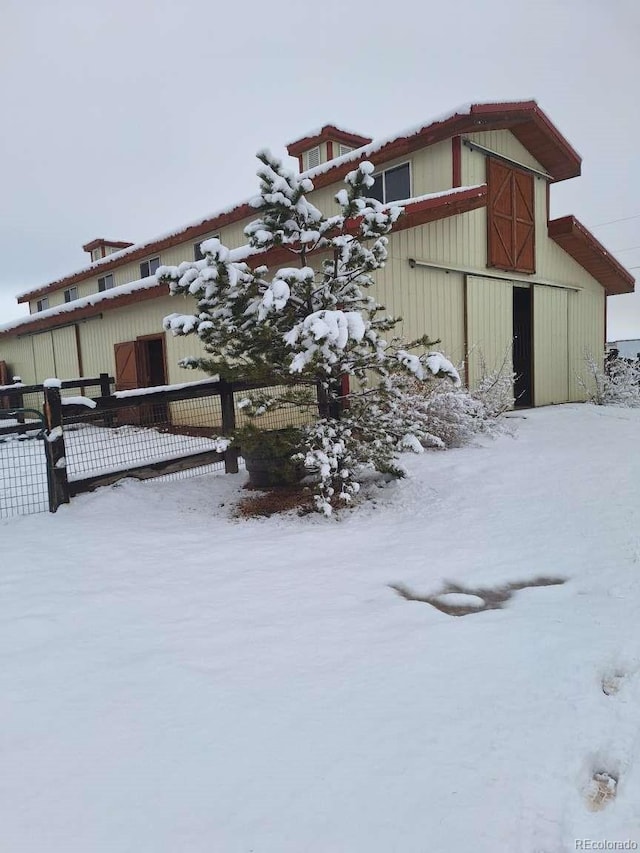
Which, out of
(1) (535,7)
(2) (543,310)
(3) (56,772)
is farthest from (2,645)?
(1) (535,7)

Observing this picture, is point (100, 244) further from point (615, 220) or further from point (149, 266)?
point (615, 220)

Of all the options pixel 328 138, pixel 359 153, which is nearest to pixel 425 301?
pixel 359 153

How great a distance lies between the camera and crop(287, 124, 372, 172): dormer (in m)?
12.1

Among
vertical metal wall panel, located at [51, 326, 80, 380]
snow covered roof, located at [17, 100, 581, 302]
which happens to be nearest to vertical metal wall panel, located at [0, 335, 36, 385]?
vertical metal wall panel, located at [51, 326, 80, 380]

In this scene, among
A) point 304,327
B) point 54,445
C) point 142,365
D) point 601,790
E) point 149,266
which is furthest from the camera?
point 149,266

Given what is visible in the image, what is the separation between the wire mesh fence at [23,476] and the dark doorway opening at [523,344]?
30.3 feet

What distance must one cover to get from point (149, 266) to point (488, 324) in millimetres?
9735

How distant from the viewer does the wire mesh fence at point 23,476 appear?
5.18 meters

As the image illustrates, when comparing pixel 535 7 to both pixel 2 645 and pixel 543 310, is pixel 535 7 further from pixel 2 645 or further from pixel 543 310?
pixel 2 645

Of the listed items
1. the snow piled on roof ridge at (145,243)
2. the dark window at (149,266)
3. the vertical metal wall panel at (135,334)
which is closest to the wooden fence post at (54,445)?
the vertical metal wall panel at (135,334)

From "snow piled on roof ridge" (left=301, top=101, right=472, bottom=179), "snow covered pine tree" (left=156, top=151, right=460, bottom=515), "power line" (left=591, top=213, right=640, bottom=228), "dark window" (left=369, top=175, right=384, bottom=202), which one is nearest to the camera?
"snow covered pine tree" (left=156, top=151, right=460, bottom=515)

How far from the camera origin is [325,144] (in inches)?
480

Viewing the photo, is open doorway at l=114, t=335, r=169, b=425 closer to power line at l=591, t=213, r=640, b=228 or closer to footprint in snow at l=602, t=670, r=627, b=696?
footprint in snow at l=602, t=670, r=627, b=696

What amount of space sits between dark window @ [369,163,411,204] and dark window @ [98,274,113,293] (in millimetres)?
10124
